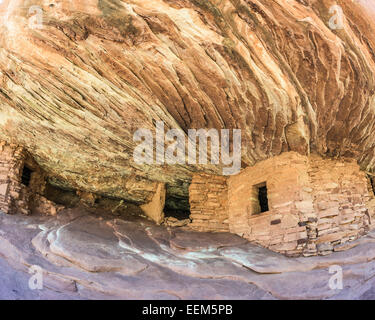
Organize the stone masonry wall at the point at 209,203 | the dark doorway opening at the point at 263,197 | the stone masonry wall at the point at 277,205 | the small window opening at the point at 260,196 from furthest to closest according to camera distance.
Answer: the dark doorway opening at the point at 263,197, the stone masonry wall at the point at 209,203, the small window opening at the point at 260,196, the stone masonry wall at the point at 277,205

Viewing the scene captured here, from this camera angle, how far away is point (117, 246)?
15.5ft

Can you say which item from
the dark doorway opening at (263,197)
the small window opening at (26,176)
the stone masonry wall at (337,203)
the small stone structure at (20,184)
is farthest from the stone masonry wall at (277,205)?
the small window opening at (26,176)

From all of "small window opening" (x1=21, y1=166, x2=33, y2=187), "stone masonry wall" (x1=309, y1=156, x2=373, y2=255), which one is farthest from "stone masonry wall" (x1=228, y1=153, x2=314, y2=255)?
"small window opening" (x1=21, y1=166, x2=33, y2=187)

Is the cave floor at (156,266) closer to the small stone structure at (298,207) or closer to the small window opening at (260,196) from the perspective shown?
the small stone structure at (298,207)

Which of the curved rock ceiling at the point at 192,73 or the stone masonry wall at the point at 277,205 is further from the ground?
the curved rock ceiling at the point at 192,73

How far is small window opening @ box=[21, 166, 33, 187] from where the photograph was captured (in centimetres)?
601

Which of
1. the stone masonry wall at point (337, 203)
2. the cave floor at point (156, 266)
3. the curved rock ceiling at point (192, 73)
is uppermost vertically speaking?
the curved rock ceiling at point (192, 73)

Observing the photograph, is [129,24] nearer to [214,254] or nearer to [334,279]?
[214,254]

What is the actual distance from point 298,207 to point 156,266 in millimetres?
1995

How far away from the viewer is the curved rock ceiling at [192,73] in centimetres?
368

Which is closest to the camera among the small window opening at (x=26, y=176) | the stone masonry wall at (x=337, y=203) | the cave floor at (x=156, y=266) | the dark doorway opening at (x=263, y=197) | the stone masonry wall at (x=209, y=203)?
the cave floor at (x=156, y=266)

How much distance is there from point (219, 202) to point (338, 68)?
2.81m

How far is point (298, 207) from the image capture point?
4.64 metres
